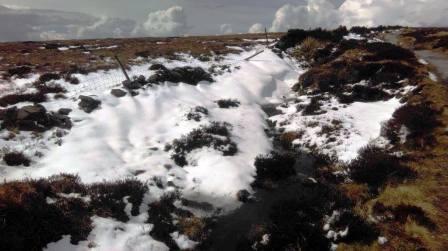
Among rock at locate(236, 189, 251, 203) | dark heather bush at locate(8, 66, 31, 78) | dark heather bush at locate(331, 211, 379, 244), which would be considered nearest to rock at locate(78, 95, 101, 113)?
dark heather bush at locate(8, 66, 31, 78)

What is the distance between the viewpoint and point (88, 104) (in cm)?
1884

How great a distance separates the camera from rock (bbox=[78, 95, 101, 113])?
18.7 meters

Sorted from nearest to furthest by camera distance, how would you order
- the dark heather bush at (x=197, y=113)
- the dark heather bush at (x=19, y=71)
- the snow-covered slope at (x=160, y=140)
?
the snow-covered slope at (x=160, y=140)
the dark heather bush at (x=197, y=113)
the dark heather bush at (x=19, y=71)

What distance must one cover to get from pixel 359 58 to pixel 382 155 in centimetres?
1779

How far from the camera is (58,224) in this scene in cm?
976

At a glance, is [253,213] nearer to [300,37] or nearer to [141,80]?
[141,80]

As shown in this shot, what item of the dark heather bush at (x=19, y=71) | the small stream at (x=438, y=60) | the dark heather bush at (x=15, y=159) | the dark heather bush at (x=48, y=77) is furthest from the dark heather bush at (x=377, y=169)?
the dark heather bush at (x=19, y=71)

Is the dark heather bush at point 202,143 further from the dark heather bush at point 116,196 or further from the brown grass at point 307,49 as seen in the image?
the brown grass at point 307,49

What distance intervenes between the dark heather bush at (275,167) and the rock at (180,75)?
1115 cm

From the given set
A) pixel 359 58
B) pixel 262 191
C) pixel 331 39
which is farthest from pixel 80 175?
pixel 331 39

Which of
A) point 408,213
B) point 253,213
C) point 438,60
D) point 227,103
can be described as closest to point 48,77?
point 227,103

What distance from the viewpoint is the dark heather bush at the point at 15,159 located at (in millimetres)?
13397

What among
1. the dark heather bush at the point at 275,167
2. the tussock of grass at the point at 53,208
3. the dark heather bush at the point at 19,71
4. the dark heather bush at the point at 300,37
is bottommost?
the dark heather bush at the point at 275,167

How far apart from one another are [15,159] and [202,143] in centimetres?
785
